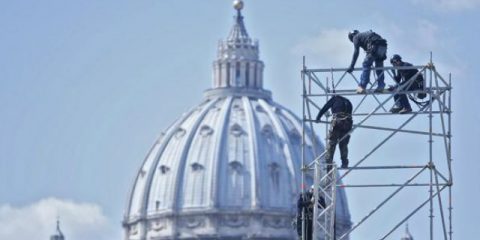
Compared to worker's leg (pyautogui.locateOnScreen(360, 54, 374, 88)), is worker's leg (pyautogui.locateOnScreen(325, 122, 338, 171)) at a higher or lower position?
lower

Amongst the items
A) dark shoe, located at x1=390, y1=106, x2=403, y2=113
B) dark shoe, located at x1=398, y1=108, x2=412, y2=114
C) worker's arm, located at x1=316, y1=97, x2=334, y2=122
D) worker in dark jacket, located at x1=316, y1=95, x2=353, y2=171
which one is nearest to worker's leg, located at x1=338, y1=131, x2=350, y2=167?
worker in dark jacket, located at x1=316, y1=95, x2=353, y2=171

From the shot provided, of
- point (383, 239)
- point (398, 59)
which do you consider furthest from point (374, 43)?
point (383, 239)

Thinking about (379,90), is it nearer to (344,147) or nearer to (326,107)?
(326,107)

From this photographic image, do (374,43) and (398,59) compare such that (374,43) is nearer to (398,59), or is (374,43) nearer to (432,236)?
(398,59)

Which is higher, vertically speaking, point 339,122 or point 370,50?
→ point 370,50

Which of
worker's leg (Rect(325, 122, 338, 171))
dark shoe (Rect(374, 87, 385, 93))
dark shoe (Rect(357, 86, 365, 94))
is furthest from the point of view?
worker's leg (Rect(325, 122, 338, 171))

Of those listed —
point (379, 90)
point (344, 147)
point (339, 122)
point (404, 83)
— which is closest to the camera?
point (379, 90)

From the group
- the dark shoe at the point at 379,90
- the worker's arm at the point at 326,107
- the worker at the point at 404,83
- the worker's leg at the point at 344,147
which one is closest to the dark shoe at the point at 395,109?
the worker at the point at 404,83

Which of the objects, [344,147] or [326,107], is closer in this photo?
[326,107]

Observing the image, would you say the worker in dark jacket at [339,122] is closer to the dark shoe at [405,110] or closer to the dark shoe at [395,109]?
the dark shoe at [395,109]

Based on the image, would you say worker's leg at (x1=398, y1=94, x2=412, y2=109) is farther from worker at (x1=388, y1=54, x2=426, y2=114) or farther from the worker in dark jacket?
the worker in dark jacket

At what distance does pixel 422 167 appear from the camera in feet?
108

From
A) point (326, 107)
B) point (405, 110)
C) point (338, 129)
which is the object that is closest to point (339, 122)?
point (338, 129)

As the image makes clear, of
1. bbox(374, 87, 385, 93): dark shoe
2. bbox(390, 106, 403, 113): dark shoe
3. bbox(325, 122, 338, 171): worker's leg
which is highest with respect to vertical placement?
bbox(374, 87, 385, 93): dark shoe
